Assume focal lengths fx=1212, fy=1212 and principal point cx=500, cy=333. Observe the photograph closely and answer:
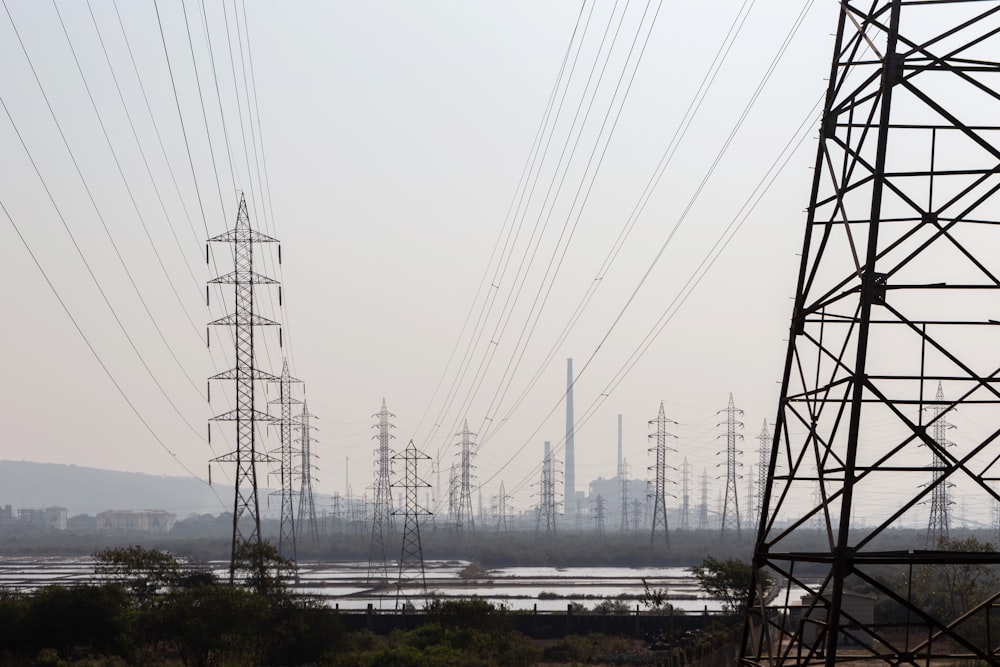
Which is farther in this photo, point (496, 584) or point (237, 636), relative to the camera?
point (496, 584)

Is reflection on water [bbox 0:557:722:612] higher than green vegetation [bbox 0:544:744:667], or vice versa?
green vegetation [bbox 0:544:744:667]

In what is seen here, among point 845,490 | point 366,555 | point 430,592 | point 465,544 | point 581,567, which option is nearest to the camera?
point 845,490

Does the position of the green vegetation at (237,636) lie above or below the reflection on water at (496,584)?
above

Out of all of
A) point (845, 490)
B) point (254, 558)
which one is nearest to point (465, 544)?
point (254, 558)

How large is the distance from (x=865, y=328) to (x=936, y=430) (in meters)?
107

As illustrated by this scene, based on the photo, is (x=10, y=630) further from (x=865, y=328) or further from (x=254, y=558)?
(x=865, y=328)

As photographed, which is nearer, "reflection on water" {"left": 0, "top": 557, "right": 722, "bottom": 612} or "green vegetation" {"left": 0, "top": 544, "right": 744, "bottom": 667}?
"green vegetation" {"left": 0, "top": 544, "right": 744, "bottom": 667}

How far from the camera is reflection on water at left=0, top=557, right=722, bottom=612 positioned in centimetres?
8044

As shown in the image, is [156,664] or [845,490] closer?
[845,490]

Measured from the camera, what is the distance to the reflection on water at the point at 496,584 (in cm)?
8044

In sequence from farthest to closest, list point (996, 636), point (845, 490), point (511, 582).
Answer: point (511, 582), point (996, 636), point (845, 490)

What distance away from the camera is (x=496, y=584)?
10569 centimetres

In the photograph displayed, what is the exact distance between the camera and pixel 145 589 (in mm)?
59438

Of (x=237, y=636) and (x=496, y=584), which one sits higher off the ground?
(x=237, y=636)
